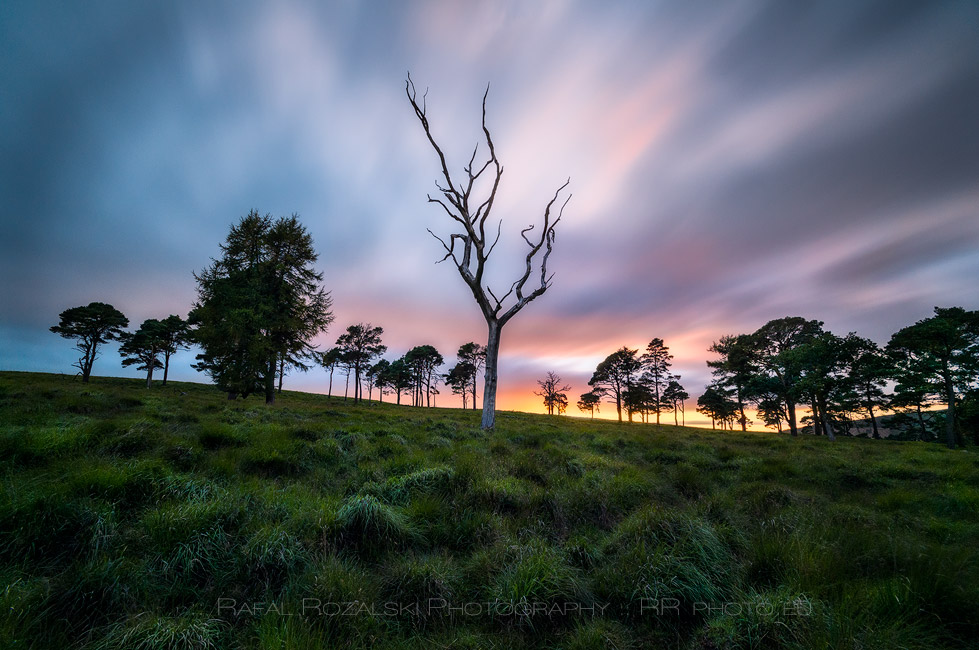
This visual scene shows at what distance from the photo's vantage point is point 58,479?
343cm

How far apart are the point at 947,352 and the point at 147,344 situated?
83.6 metres

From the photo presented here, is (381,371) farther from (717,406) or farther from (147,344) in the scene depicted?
(717,406)

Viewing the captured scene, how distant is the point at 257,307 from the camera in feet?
65.5

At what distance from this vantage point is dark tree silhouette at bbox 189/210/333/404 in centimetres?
1939

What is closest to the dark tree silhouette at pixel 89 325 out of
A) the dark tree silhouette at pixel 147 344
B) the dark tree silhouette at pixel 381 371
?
the dark tree silhouette at pixel 147 344

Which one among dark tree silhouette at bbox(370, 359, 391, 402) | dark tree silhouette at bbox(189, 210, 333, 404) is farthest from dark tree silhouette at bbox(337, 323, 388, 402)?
dark tree silhouette at bbox(189, 210, 333, 404)

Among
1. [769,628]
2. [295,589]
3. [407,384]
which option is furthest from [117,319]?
[769,628]

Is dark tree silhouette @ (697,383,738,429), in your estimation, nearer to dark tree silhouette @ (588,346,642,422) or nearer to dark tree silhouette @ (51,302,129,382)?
dark tree silhouette @ (588,346,642,422)

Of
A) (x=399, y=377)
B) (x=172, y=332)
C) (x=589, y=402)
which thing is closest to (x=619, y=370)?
(x=589, y=402)

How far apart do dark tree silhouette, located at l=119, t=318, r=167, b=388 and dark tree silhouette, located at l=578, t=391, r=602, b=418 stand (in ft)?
220

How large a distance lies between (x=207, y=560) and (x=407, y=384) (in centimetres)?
6270

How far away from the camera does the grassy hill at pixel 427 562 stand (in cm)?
225

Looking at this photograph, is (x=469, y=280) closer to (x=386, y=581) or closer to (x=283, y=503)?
(x=283, y=503)

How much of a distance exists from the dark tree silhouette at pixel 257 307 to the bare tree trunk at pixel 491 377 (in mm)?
14173
